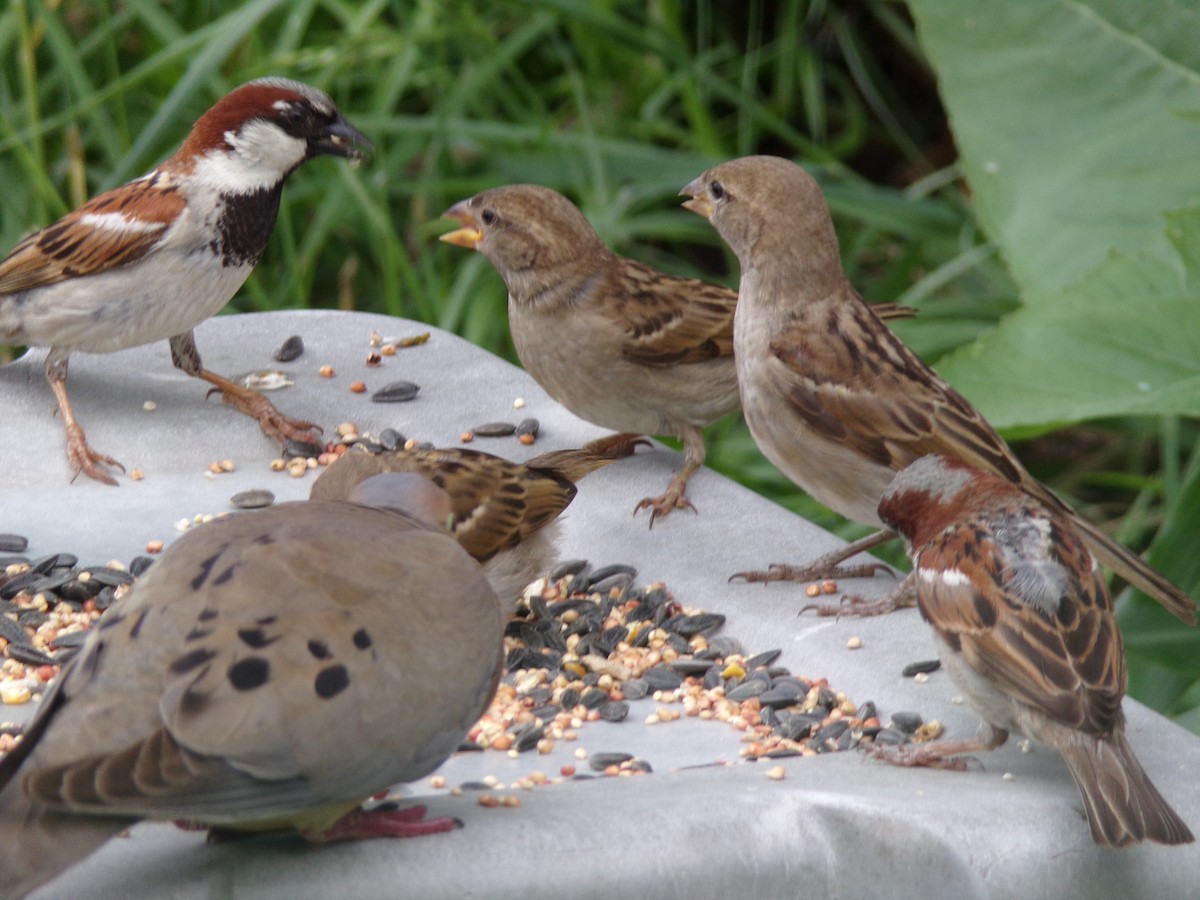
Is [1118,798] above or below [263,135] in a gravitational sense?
below

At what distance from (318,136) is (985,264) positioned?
8.08 ft

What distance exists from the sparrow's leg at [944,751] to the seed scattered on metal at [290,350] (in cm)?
199

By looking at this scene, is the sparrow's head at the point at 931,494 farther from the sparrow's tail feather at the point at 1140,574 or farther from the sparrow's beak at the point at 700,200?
the sparrow's beak at the point at 700,200

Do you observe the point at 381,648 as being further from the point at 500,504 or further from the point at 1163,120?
the point at 1163,120

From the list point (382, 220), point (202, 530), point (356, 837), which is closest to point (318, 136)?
point (382, 220)

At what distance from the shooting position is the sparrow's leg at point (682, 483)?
3.37 m

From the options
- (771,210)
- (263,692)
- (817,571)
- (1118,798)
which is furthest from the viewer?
(771,210)

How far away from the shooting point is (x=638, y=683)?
2789mm

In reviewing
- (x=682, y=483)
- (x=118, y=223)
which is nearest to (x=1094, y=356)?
(x=682, y=483)

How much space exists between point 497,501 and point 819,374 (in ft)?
2.57

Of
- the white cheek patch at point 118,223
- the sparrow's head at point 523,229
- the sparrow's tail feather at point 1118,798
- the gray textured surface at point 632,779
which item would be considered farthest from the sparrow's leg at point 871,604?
the white cheek patch at point 118,223

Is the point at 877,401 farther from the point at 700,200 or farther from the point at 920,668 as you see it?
the point at 920,668

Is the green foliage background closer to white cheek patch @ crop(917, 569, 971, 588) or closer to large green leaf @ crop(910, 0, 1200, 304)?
large green leaf @ crop(910, 0, 1200, 304)

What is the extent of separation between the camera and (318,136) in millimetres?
3920
